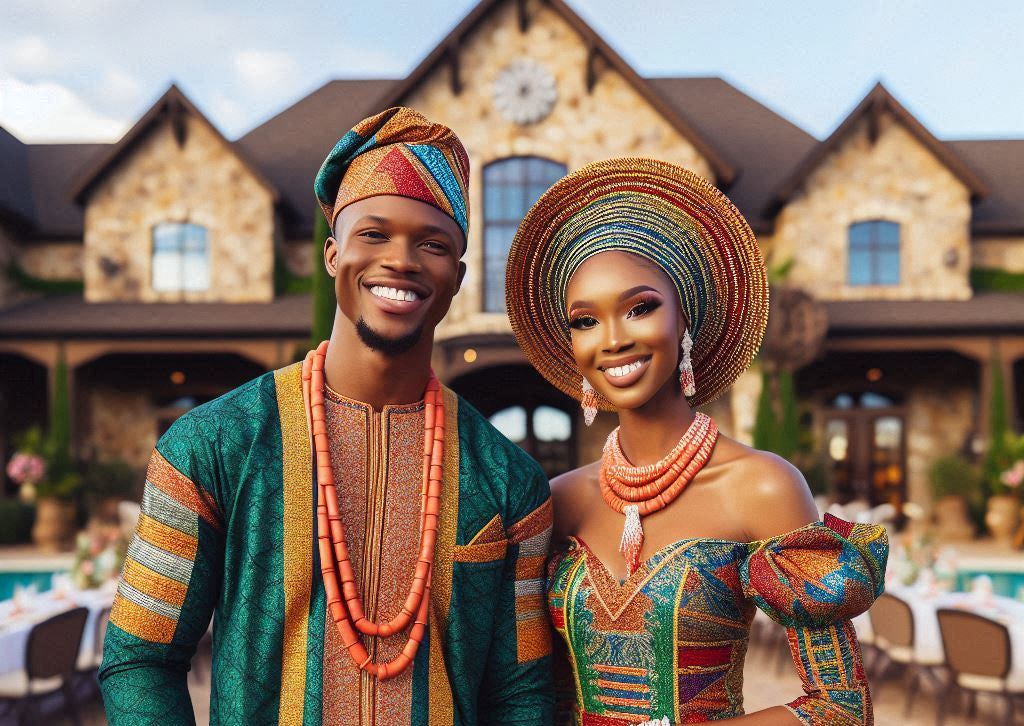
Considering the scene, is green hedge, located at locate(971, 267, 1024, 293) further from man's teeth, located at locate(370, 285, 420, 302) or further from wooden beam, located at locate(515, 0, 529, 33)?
man's teeth, located at locate(370, 285, 420, 302)

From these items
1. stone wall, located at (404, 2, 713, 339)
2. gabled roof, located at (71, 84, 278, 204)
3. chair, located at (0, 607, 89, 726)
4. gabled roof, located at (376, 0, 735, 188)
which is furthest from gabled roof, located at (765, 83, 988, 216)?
chair, located at (0, 607, 89, 726)

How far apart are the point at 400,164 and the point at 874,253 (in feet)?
49.0

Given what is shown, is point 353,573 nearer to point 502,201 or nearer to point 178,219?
point 502,201

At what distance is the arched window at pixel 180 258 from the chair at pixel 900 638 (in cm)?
1261

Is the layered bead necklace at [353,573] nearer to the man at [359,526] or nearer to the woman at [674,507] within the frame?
the man at [359,526]

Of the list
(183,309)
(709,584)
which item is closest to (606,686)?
(709,584)

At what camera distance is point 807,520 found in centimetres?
196

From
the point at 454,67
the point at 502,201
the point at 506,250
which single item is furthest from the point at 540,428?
the point at 454,67

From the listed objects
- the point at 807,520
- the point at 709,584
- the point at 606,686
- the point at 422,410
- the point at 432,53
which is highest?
the point at 432,53

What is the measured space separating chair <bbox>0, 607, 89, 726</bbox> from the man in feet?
14.8

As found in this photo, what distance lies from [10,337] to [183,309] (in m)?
3.01

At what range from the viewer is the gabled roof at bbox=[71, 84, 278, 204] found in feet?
48.0

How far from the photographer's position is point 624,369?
80.7 inches

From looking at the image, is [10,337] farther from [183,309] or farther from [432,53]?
[432,53]
